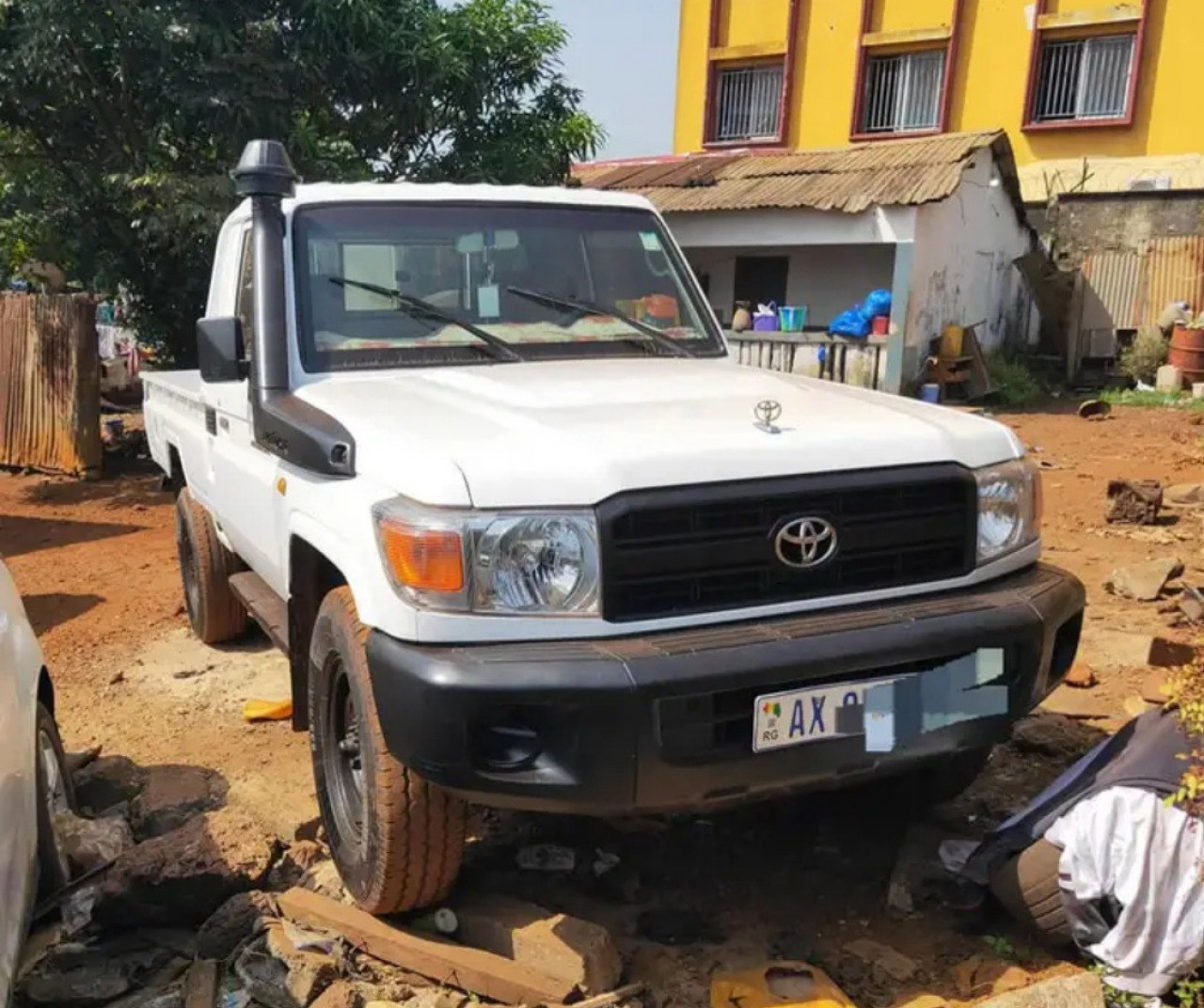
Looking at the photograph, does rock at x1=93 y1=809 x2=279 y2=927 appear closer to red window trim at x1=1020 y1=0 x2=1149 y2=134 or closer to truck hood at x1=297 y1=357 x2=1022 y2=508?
truck hood at x1=297 y1=357 x2=1022 y2=508

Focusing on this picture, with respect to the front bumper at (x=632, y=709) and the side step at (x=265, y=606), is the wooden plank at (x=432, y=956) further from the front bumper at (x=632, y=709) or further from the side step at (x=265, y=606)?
the side step at (x=265, y=606)

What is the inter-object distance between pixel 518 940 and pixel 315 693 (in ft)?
2.89

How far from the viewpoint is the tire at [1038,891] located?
2.72 metres

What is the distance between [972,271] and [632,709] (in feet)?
48.8

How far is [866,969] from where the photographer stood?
277 centimetres

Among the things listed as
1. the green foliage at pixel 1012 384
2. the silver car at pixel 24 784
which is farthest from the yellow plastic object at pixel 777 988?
the green foliage at pixel 1012 384

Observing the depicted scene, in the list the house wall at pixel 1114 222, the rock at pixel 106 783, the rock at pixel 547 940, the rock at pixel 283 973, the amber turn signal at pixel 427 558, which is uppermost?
the house wall at pixel 1114 222

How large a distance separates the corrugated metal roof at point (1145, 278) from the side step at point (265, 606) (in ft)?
51.4

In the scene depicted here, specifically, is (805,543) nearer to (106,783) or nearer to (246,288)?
(246,288)

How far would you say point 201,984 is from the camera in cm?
269

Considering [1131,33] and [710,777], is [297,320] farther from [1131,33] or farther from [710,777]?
[1131,33]

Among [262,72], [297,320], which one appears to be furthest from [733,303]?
[297,320]

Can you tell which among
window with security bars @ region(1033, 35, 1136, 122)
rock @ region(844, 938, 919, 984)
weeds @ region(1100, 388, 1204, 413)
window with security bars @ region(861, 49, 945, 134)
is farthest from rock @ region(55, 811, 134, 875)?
window with security bars @ region(861, 49, 945, 134)

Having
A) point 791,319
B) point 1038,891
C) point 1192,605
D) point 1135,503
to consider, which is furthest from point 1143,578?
point 791,319
